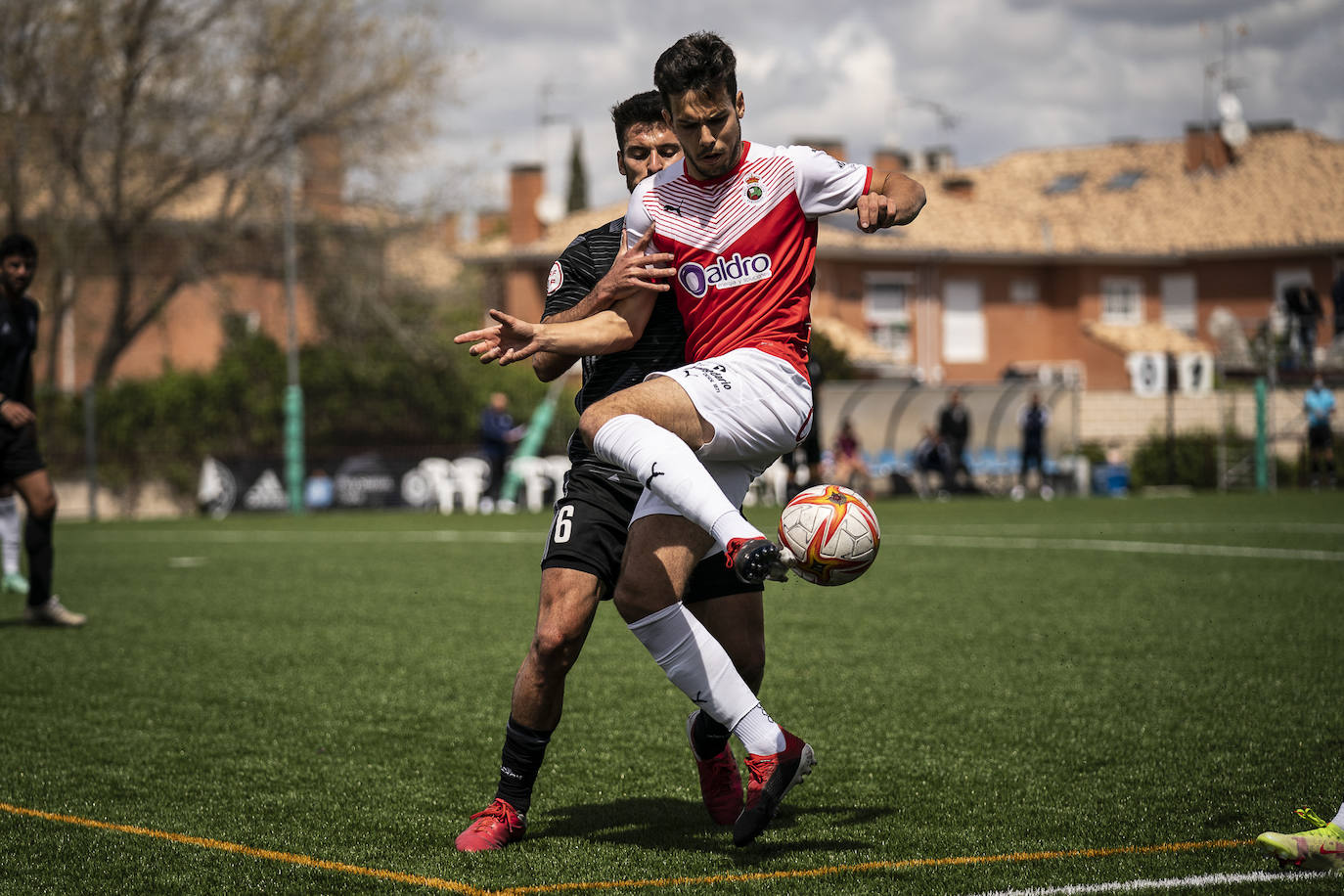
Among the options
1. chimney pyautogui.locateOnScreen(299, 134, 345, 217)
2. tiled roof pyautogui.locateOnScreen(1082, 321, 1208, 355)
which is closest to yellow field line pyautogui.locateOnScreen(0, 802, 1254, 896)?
chimney pyautogui.locateOnScreen(299, 134, 345, 217)

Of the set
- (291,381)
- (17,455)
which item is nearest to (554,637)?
(17,455)

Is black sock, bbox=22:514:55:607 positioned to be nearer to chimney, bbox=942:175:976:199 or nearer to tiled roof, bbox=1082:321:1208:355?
tiled roof, bbox=1082:321:1208:355

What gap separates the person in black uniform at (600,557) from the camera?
13.9 feet

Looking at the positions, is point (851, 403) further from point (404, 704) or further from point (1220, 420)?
point (404, 704)

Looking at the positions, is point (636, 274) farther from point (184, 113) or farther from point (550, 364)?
point (184, 113)

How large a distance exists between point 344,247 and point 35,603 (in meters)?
22.7

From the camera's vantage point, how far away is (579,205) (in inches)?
2557

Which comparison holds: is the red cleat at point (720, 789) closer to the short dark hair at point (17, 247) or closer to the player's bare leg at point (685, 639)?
the player's bare leg at point (685, 639)

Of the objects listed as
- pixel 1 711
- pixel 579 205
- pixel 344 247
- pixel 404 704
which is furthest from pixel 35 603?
pixel 579 205

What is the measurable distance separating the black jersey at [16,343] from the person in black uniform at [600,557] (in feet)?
19.8

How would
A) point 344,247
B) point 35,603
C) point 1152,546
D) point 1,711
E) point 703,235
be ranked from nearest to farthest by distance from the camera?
point 703,235, point 1,711, point 35,603, point 1152,546, point 344,247

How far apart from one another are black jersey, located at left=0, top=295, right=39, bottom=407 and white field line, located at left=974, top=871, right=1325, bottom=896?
7.87 m

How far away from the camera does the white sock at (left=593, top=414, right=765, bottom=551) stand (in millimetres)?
3834

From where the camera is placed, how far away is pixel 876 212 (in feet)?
13.4
